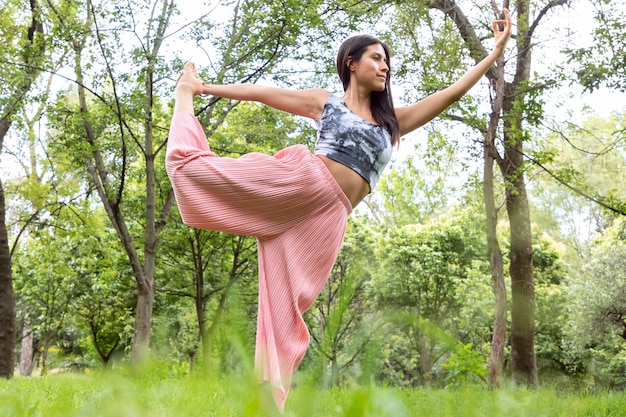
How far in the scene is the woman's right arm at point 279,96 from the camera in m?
3.20

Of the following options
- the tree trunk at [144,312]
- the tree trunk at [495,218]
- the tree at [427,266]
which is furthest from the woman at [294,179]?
the tree at [427,266]

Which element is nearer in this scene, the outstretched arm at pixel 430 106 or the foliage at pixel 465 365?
the foliage at pixel 465 365

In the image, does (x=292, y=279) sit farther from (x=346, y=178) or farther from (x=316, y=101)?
(x=316, y=101)

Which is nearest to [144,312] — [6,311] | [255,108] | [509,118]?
[6,311]

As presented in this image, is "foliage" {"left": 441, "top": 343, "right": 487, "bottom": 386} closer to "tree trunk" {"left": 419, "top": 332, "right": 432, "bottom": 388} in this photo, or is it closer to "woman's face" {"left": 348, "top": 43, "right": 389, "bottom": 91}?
"tree trunk" {"left": 419, "top": 332, "right": 432, "bottom": 388}

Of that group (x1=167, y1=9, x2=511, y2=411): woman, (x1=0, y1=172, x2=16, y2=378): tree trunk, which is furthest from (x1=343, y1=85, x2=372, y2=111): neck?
(x1=0, y1=172, x2=16, y2=378): tree trunk

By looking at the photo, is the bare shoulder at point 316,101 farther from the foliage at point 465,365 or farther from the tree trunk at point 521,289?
the tree trunk at point 521,289

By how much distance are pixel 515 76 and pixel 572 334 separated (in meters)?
10.8

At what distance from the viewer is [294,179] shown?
2850mm

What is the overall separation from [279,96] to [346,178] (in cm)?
57

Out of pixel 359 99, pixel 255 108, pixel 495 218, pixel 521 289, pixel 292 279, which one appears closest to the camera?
pixel 292 279

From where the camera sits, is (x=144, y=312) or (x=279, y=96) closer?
(x=279, y=96)

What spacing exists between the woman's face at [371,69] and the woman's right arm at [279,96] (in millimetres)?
188

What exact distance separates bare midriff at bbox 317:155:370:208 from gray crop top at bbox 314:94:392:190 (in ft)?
0.06
